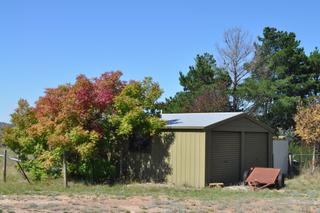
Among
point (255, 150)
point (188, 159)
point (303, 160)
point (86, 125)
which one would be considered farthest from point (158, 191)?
point (303, 160)

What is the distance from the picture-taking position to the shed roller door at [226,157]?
19156 millimetres

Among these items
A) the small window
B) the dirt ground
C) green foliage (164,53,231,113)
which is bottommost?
the dirt ground

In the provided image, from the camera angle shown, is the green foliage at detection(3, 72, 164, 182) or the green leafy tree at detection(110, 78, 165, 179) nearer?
the green foliage at detection(3, 72, 164, 182)

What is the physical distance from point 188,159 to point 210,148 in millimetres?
932

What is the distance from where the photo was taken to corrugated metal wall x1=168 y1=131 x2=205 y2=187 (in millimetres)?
18391

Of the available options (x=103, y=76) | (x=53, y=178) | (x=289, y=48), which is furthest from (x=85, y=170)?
(x=289, y=48)

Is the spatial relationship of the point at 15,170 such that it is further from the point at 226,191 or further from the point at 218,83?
the point at 218,83

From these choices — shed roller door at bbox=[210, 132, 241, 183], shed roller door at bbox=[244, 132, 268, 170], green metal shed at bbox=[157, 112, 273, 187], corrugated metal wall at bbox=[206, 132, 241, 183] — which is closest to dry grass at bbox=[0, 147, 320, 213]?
green metal shed at bbox=[157, 112, 273, 187]

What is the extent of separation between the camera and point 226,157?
1972 cm

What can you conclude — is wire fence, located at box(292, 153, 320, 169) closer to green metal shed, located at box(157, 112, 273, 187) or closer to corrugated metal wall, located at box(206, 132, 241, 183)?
green metal shed, located at box(157, 112, 273, 187)

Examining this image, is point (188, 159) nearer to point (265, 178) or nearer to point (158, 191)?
point (158, 191)

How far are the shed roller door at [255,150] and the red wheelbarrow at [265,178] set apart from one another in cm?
199

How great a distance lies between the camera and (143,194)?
1495 centimetres

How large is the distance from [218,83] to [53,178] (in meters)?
22.4
